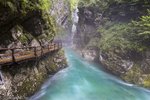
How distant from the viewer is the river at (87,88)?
15.2 meters

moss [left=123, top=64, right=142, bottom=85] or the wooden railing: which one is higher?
the wooden railing

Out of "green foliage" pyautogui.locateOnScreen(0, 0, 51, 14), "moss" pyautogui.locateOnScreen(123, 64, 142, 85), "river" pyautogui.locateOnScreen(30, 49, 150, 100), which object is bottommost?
"river" pyautogui.locateOnScreen(30, 49, 150, 100)

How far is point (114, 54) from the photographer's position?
2333cm

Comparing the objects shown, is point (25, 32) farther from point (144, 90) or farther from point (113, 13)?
point (113, 13)

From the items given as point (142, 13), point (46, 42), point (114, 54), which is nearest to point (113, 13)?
point (142, 13)

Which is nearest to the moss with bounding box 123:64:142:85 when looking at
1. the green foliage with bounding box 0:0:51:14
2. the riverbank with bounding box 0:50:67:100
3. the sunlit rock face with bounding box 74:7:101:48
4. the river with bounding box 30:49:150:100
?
the river with bounding box 30:49:150:100

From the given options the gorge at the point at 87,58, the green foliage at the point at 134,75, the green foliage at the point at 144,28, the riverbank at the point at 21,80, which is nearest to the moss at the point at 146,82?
the gorge at the point at 87,58

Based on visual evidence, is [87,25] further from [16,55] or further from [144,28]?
[16,55]

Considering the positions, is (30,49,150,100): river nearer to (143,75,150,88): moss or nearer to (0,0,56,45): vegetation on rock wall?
(143,75,150,88): moss

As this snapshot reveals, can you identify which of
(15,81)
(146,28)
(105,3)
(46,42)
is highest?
(105,3)

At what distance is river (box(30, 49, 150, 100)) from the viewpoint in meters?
15.2

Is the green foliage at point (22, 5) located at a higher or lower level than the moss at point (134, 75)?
higher

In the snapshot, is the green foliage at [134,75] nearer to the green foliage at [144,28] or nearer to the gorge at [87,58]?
the gorge at [87,58]

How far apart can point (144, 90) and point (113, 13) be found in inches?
603
